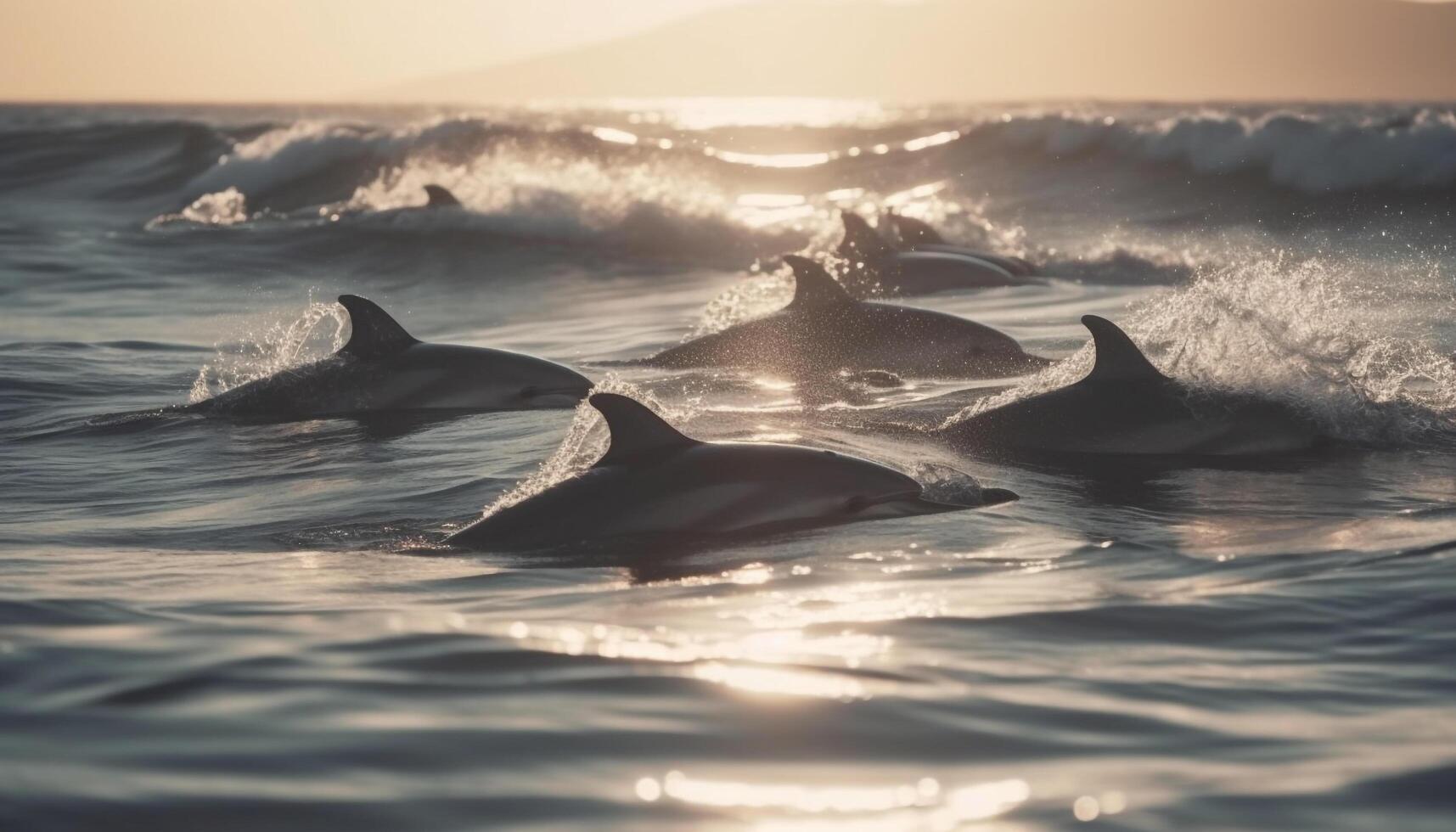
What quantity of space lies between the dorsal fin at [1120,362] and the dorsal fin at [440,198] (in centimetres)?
2325

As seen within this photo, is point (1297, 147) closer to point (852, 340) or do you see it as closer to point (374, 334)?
point (852, 340)

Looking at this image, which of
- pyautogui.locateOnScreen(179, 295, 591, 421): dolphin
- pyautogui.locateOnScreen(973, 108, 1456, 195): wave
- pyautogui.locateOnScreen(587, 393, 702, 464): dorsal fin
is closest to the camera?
pyautogui.locateOnScreen(587, 393, 702, 464): dorsal fin

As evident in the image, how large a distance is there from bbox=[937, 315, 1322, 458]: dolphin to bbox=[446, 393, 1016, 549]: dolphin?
227 cm

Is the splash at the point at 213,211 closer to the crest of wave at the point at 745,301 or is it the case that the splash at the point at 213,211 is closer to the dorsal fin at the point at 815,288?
the crest of wave at the point at 745,301

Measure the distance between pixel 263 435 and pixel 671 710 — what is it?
787 cm

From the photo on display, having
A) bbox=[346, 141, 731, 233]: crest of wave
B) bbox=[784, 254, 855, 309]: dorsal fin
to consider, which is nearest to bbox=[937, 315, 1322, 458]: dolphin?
→ bbox=[784, 254, 855, 309]: dorsal fin

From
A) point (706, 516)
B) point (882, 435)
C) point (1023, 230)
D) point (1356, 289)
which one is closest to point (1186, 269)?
point (1356, 289)

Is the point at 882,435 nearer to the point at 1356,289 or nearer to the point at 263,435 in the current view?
the point at 263,435

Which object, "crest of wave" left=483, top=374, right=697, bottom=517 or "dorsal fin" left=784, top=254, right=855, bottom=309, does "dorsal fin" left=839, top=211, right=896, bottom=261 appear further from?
"crest of wave" left=483, top=374, right=697, bottom=517

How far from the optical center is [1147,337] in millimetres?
13172

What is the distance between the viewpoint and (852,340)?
Result: 15000 millimetres

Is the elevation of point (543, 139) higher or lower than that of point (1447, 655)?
higher

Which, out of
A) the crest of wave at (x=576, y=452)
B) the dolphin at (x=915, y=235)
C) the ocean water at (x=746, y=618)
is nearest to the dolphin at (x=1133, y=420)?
the ocean water at (x=746, y=618)

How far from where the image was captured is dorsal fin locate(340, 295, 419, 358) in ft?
43.5
